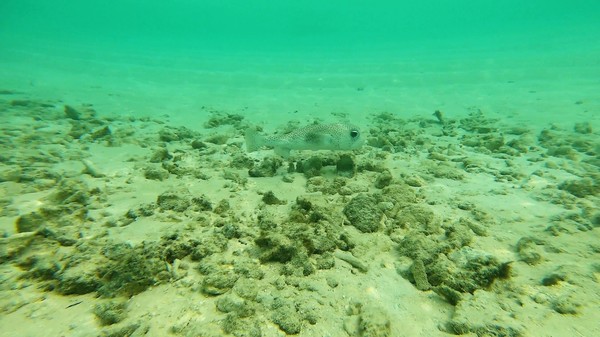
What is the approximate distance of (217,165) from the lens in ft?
19.7

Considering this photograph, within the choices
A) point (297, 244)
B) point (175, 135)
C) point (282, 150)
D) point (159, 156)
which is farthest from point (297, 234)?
point (175, 135)

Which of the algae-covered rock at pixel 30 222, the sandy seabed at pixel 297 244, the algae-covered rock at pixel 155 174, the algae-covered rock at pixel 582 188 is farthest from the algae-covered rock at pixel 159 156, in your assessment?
the algae-covered rock at pixel 582 188

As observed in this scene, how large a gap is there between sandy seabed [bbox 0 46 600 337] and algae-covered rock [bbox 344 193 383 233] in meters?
0.02

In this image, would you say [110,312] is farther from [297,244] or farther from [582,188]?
[582,188]

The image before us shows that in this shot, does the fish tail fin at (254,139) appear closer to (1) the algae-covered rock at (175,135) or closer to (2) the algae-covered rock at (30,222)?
(2) the algae-covered rock at (30,222)

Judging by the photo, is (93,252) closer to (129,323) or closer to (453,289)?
(129,323)

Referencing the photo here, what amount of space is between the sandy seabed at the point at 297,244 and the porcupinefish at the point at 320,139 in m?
0.31

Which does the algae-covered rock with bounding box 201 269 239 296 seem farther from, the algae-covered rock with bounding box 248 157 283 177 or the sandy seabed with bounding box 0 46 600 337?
the algae-covered rock with bounding box 248 157 283 177

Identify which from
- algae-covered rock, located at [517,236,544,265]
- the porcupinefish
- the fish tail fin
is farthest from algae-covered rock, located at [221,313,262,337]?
the fish tail fin

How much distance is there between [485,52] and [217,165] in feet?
102

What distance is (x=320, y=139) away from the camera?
17.5ft

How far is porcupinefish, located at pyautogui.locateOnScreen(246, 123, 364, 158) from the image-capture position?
5344mm

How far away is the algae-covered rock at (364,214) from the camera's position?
12.6ft

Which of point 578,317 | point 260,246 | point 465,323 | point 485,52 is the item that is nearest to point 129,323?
point 260,246
